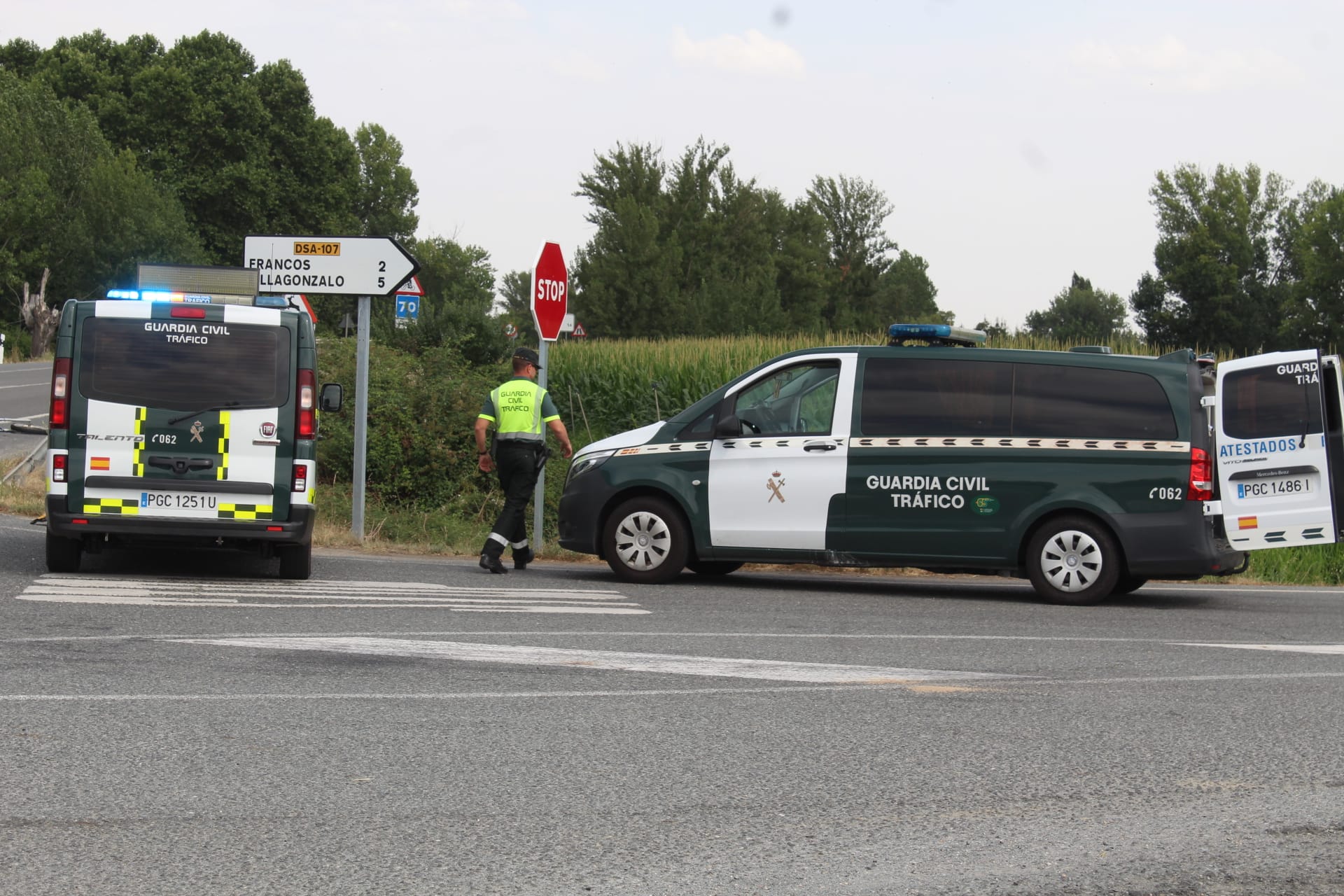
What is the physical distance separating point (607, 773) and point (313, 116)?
6874 cm

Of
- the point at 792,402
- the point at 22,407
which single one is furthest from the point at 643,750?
the point at 22,407

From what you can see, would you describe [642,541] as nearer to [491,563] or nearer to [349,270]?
[491,563]

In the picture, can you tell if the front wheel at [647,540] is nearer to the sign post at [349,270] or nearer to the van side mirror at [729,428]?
the van side mirror at [729,428]

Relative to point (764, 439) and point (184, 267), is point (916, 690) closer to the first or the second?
point (764, 439)

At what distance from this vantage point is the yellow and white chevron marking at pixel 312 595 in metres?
9.94

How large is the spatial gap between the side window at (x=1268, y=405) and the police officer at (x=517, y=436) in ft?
17.7

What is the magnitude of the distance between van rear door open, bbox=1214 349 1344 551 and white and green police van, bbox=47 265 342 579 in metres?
7.00

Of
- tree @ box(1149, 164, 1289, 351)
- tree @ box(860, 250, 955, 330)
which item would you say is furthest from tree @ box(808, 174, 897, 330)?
tree @ box(1149, 164, 1289, 351)

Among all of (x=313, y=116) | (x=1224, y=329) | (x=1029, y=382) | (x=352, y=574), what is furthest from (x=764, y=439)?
(x=1224, y=329)

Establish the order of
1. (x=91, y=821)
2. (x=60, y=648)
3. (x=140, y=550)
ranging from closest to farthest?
(x=91, y=821), (x=60, y=648), (x=140, y=550)

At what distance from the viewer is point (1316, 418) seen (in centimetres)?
1141

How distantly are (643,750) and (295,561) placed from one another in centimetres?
636

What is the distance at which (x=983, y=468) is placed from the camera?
1177 centimetres

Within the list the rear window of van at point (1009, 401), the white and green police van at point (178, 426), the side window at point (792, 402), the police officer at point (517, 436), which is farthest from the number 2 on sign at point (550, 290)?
the rear window of van at point (1009, 401)
